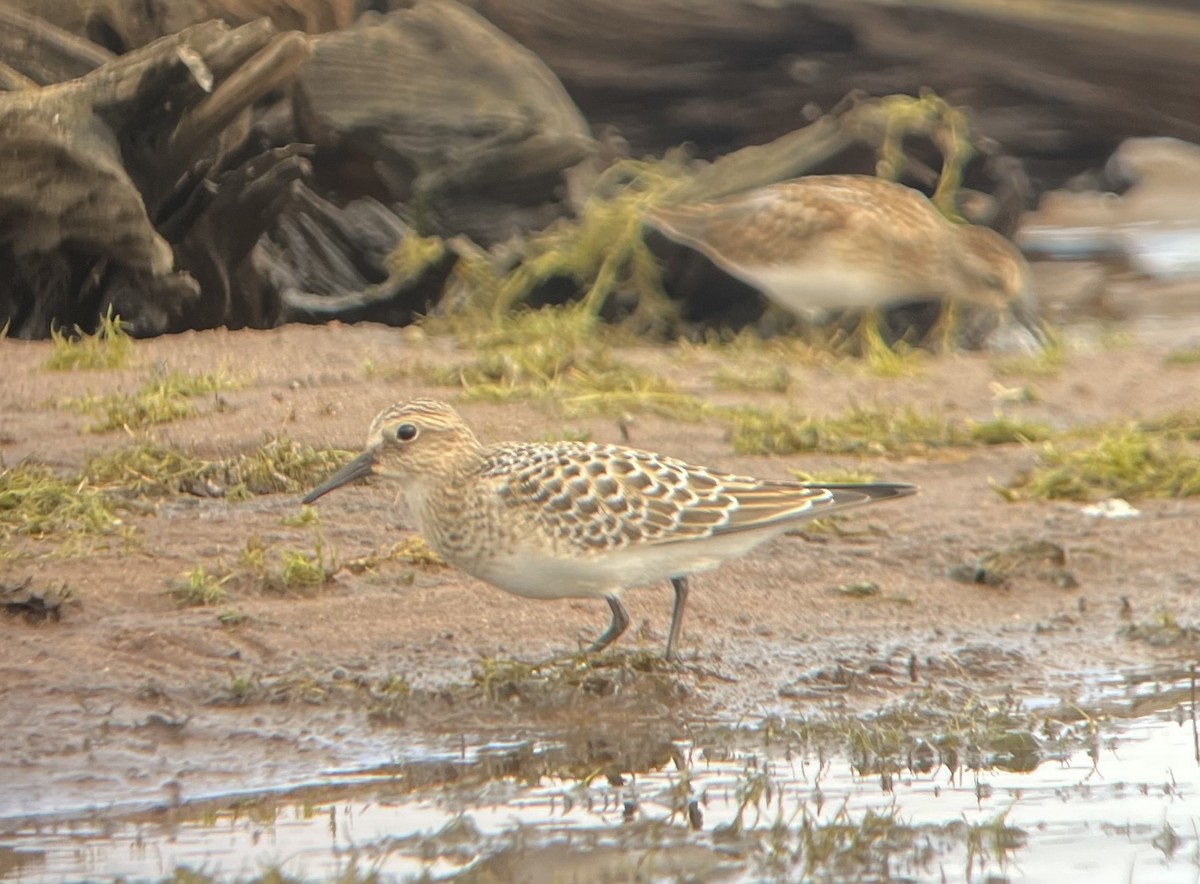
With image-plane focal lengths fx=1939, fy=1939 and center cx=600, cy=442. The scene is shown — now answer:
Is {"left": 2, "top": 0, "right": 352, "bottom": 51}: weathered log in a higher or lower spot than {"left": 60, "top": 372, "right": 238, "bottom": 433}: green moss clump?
higher

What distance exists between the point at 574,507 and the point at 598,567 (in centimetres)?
20

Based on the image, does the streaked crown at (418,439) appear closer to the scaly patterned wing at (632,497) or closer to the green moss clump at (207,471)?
the scaly patterned wing at (632,497)

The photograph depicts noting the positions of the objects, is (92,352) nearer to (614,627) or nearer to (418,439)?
(418,439)

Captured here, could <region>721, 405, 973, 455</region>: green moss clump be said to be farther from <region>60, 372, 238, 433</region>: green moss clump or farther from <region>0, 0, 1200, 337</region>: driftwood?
<region>0, 0, 1200, 337</region>: driftwood

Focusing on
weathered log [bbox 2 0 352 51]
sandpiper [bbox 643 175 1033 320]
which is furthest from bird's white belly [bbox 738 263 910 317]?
weathered log [bbox 2 0 352 51]

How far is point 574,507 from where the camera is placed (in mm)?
6070

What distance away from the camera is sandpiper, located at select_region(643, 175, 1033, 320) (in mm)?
10969

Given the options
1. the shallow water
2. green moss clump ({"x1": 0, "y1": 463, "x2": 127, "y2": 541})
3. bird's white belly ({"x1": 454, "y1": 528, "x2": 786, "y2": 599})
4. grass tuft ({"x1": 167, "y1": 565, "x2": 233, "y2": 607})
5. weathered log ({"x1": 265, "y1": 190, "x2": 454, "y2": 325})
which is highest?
bird's white belly ({"x1": 454, "y1": 528, "x2": 786, "y2": 599})

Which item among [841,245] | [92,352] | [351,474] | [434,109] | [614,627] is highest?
[351,474]

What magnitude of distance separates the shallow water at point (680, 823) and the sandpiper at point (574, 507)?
612 millimetres

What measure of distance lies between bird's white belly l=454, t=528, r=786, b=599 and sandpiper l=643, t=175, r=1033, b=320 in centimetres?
485

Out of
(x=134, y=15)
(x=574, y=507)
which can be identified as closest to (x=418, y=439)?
(x=574, y=507)

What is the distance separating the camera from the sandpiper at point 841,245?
1097cm

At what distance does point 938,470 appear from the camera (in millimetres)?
8789
